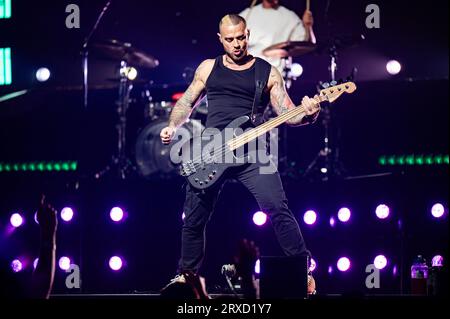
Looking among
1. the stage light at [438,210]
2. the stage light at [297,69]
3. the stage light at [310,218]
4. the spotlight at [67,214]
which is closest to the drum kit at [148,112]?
the stage light at [297,69]

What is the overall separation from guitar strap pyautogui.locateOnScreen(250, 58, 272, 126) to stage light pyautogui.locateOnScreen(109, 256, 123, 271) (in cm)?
255

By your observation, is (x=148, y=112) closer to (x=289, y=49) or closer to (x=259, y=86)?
(x=289, y=49)

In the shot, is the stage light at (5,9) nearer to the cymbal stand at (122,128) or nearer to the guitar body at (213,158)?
the cymbal stand at (122,128)

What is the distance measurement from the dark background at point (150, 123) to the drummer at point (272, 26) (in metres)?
0.54

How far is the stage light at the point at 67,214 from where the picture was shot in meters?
7.95

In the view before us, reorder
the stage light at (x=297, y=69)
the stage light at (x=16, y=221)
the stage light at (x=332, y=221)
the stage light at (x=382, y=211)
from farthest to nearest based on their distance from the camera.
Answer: the stage light at (x=297, y=69)
the stage light at (x=16, y=221)
the stage light at (x=332, y=221)
the stage light at (x=382, y=211)

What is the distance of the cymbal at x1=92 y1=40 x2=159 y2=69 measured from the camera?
9.12m

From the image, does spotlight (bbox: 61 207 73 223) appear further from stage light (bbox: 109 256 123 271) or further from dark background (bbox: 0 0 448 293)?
stage light (bbox: 109 256 123 271)

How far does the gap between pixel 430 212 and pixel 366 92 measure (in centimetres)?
324

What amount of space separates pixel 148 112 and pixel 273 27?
198 cm

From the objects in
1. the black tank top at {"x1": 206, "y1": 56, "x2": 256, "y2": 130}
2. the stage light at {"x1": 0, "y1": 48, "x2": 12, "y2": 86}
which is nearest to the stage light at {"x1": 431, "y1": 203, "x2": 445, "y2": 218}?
the black tank top at {"x1": 206, "y1": 56, "x2": 256, "y2": 130}

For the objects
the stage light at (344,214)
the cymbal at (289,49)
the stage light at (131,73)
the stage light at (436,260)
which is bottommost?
the stage light at (436,260)

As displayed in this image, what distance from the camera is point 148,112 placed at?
9875 millimetres

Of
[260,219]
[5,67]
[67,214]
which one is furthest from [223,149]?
[5,67]
